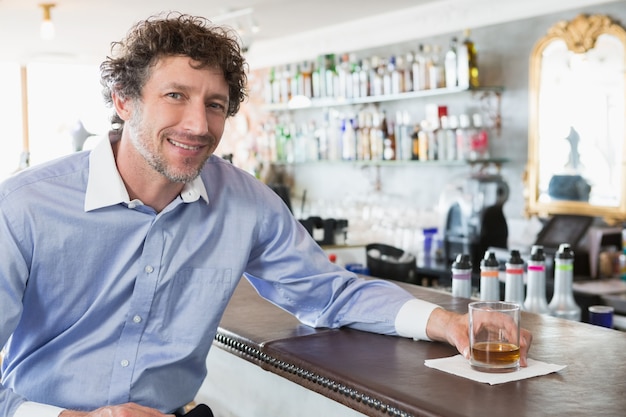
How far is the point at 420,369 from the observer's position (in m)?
1.40

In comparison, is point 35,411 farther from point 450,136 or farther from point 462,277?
point 450,136

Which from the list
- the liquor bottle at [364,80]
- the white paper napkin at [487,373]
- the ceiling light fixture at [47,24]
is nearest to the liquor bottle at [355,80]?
the liquor bottle at [364,80]

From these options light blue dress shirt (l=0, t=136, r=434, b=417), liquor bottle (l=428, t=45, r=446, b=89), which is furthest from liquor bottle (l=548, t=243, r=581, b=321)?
liquor bottle (l=428, t=45, r=446, b=89)

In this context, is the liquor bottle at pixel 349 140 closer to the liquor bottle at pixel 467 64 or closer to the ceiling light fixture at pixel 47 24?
the liquor bottle at pixel 467 64

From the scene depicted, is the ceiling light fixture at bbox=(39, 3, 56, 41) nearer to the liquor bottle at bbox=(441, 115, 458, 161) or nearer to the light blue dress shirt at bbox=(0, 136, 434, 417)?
the liquor bottle at bbox=(441, 115, 458, 161)

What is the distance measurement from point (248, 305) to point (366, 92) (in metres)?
4.10

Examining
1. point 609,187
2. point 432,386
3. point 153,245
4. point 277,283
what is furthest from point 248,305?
point 609,187

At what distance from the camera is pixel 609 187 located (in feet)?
14.7

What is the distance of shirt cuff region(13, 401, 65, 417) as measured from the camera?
140cm

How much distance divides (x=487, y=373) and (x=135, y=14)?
5359 mm

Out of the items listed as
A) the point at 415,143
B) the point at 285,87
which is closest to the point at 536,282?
the point at 415,143

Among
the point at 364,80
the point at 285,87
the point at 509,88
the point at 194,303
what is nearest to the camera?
the point at 194,303

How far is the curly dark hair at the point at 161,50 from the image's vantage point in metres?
1.63

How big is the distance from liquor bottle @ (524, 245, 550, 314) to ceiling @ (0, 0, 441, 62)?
3584 millimetres
